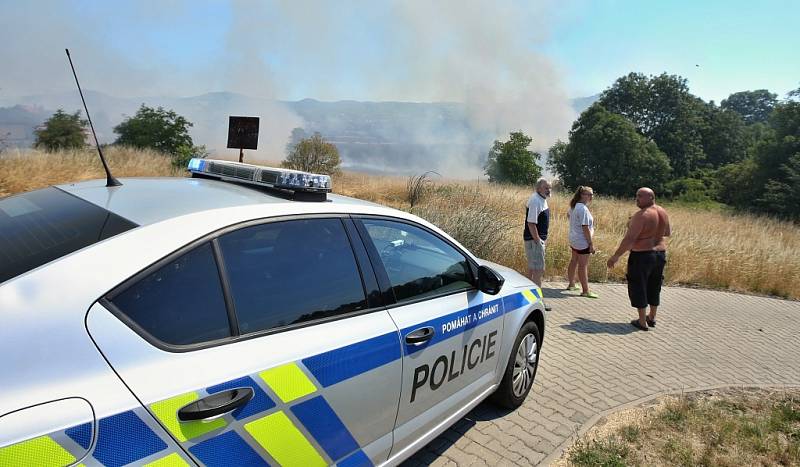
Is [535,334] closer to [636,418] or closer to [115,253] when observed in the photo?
[636,418]

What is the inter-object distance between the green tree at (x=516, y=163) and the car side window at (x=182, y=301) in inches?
1208

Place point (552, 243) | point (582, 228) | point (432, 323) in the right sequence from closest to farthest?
1. point (432, 323)
2. point (582, 228)
3. point (552, 243)

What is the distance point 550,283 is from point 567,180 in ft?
140

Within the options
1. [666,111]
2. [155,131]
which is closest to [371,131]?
[666,111]

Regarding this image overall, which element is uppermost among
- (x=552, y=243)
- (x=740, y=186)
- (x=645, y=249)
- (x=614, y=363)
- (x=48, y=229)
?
(x=740, y=186)

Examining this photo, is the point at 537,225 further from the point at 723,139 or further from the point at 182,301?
the point at 723,139

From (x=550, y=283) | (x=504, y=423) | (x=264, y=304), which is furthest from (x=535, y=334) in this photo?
(x=550, y=283)

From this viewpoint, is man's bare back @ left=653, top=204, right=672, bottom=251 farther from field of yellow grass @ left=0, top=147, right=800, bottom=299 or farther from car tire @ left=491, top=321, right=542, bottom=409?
car tire @ left=491, top=321, right=542, bottom=409

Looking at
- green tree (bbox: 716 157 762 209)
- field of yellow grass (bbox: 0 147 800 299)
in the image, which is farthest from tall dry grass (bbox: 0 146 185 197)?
green tree (bbox: 716 157 762 209)

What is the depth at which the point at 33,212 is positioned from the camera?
6.23 feet

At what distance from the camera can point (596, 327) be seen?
230 inches

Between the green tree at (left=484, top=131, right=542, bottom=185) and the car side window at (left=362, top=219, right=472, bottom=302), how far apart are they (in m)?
29.3

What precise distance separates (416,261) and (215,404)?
1.45 m

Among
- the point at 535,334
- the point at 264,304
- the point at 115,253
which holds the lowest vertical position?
the point at 535,334
